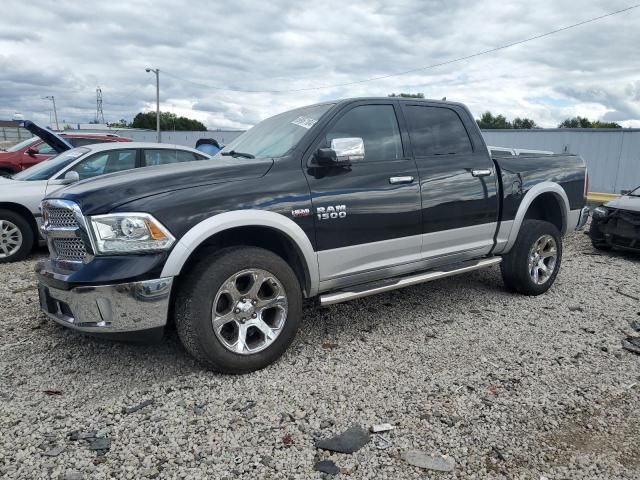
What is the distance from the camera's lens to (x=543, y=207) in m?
5.48

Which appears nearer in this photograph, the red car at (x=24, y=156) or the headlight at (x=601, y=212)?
the headlight at (x=601, y=212)

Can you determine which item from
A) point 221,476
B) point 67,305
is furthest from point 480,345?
point 67,305

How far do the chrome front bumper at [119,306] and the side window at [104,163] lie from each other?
13.7 feet

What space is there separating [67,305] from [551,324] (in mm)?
3889

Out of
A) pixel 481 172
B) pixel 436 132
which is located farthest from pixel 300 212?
pixel 481 172

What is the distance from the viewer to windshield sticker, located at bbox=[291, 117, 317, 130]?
12.5 ft

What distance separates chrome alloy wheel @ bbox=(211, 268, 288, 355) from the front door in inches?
16.7

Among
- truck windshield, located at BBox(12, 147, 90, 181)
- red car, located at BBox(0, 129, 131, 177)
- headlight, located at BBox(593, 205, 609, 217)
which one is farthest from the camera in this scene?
red car, located at BBox(0, 129, 131, 177)

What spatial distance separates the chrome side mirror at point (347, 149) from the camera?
11.4 ft

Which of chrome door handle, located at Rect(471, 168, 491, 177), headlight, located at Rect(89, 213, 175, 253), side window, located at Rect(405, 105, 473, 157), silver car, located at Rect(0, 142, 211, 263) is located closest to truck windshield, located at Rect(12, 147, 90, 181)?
silver car, located at Rect(0, 142, 211, 263)

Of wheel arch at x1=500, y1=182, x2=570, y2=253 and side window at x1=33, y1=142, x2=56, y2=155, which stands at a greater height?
side window at x1=33, y1=142, x2=56, y2=155

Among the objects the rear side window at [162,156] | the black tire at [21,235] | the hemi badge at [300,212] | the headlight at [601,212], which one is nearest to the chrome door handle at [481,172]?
the hemi badge at [300,212]

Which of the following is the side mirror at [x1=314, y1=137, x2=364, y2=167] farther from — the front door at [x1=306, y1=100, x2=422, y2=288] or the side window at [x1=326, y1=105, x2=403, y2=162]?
the side window at [x1=326, y1=105, x2=403, y2=162]

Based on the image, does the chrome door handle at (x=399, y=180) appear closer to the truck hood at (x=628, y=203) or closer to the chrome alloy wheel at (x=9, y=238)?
the truck hood at (x=628, y=203)
